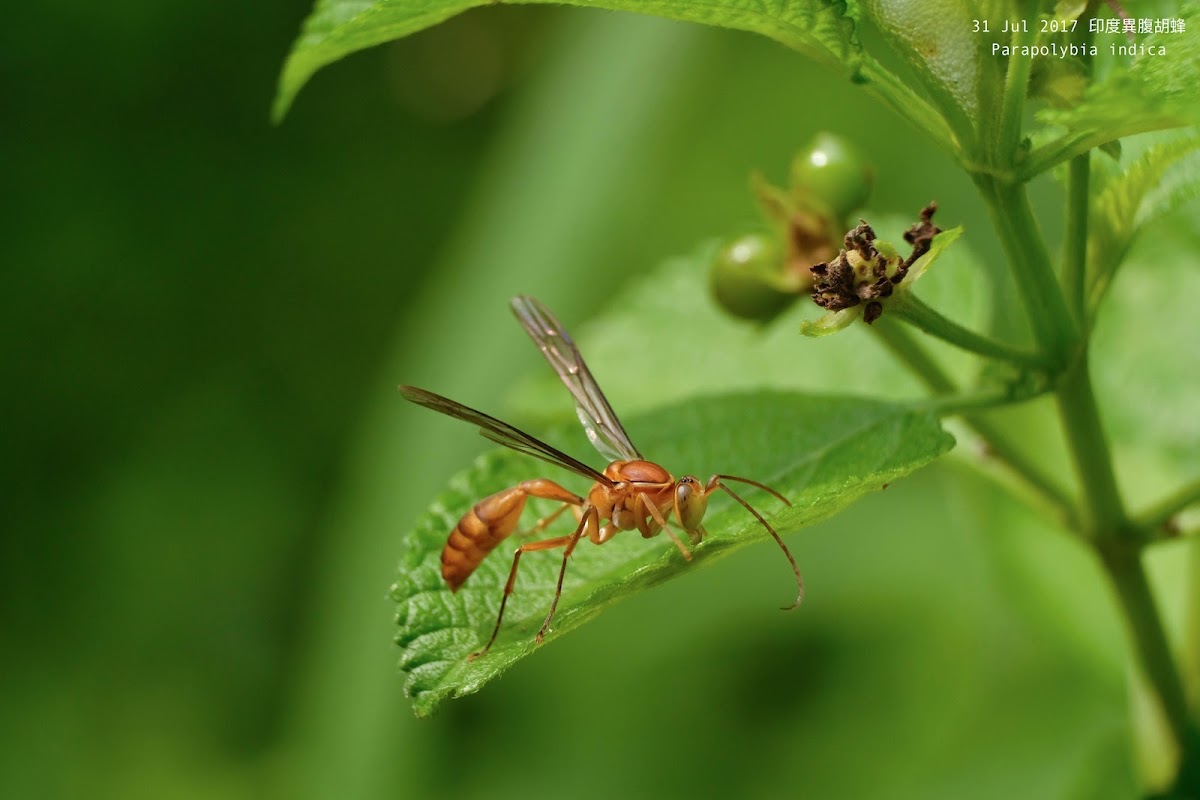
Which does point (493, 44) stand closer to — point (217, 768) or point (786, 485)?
point (217, 768)

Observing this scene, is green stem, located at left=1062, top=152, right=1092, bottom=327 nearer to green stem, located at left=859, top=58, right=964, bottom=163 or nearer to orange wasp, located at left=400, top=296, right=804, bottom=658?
green stem, located at left=859, top=58, right=964, bottom=163

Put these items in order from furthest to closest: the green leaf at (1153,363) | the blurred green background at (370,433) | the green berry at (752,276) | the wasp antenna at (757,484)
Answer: the blurred green background at (370,433)
the green leaf at (1153,363)
the green berry at (752,276)
the wasp antenna at (757,484)

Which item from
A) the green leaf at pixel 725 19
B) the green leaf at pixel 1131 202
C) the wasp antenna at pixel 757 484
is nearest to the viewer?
the green leaf at pixel 725 19

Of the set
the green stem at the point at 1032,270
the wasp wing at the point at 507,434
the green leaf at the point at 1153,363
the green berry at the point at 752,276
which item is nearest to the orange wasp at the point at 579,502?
the wasp wing at the point at 507,434

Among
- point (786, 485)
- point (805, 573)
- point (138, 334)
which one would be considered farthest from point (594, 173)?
point (786, 485)

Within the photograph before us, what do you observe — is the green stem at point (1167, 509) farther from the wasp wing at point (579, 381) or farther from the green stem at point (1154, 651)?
the wasp wing at point (579, 381)

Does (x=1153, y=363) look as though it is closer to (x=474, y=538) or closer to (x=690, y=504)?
(x=690, y=504)

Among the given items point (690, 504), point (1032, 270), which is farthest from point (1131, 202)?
point (690, 504)
